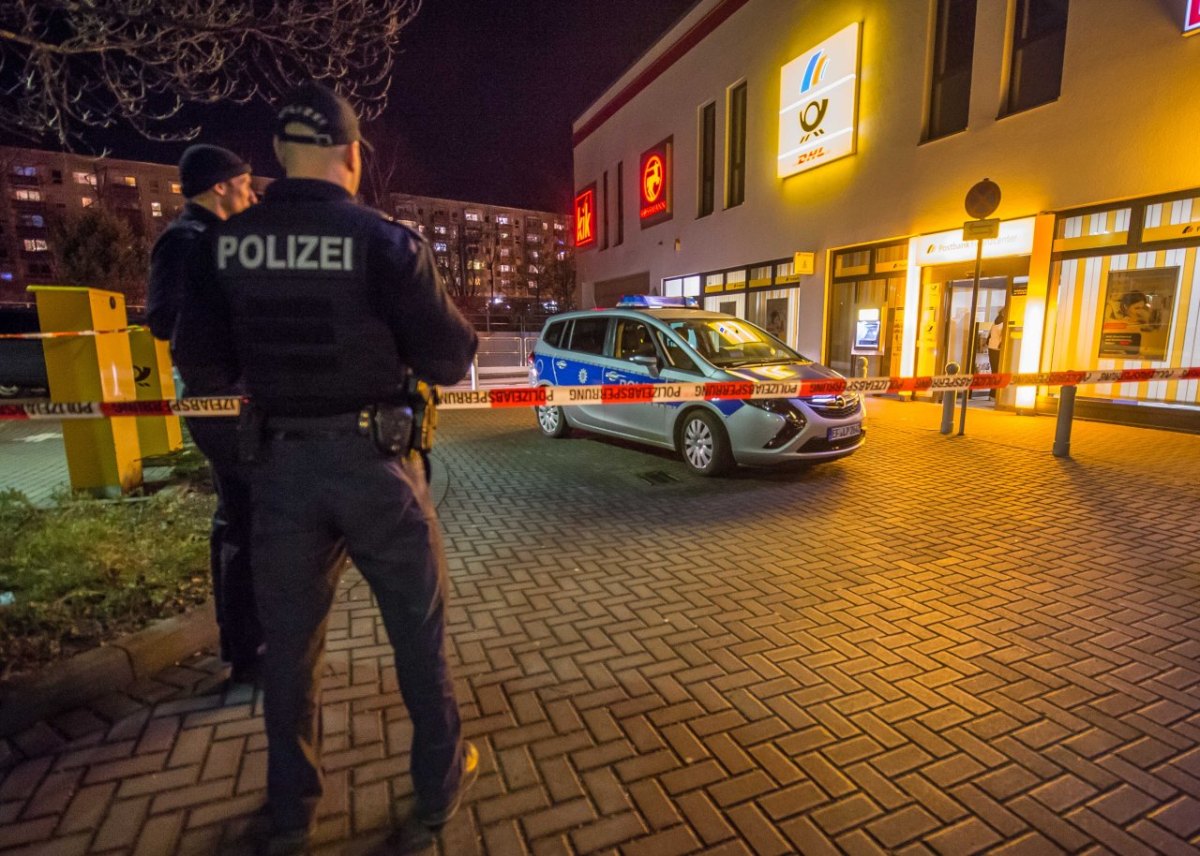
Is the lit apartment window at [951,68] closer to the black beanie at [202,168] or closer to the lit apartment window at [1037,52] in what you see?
the lit apartment window at [1037,52]

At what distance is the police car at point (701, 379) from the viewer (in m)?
6.31

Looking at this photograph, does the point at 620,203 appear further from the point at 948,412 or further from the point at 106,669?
the point at 106,669

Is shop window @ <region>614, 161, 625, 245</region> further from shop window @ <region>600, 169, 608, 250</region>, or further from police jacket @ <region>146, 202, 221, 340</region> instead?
police jacket @ <region>146, 202, 221, 340</region>

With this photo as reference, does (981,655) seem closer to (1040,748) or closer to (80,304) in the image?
(1040,748)

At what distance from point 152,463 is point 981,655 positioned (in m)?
7.19

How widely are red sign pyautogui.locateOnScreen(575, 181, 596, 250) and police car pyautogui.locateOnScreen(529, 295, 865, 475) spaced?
21.0 meters

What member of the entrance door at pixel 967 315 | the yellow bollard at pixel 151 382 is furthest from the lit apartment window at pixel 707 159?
the yellow bollard at pixel 151 382

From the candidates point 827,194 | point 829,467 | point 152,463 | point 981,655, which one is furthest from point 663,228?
point 981,655

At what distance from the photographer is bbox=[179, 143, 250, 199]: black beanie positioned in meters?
2.68

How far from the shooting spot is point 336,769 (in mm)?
2367

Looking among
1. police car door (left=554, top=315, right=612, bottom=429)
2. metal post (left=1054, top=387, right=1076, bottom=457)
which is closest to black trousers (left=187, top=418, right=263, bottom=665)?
police car door (left=554, top=315, right=612, bottom=429)

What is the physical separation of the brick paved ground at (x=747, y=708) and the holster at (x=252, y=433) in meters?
1.29

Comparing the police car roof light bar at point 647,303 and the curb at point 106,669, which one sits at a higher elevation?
the police car roof light bar at point 647,303

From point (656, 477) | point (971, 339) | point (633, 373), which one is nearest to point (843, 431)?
point (656, 477)
